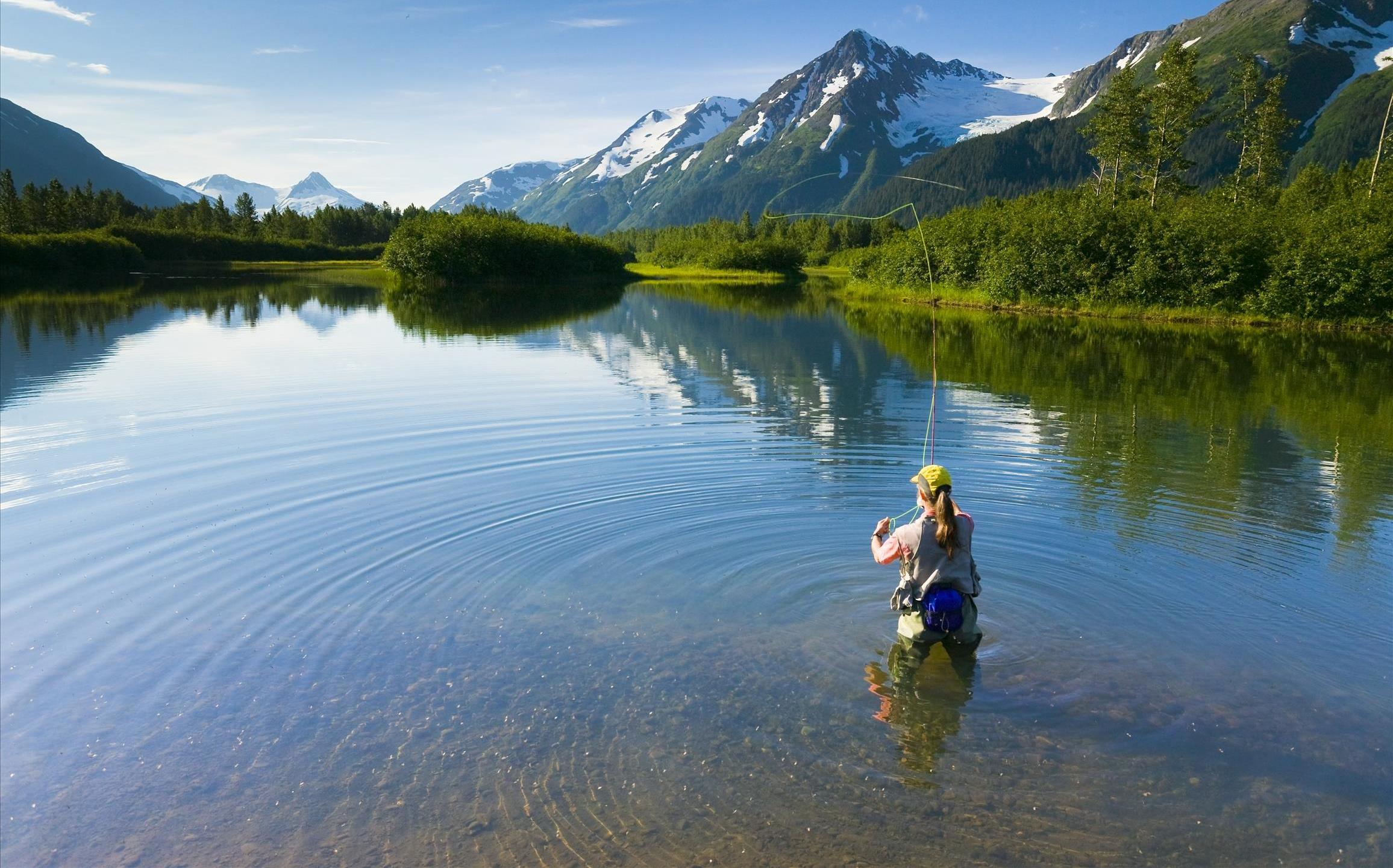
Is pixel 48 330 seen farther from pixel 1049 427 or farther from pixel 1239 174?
pixel 1239 174

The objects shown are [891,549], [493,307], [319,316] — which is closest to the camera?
[891,549]

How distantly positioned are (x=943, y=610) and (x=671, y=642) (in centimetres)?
325

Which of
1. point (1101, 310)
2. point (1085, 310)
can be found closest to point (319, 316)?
point (1085, 310)

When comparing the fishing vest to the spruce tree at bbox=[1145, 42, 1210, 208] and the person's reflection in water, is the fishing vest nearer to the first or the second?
the person's reflection in water

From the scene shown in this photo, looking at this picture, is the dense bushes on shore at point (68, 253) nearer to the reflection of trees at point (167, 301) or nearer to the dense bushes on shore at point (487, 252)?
the reflection of trees at point (167, 301)

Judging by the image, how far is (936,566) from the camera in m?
9.70

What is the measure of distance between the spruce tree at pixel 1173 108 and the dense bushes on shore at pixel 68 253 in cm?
12545

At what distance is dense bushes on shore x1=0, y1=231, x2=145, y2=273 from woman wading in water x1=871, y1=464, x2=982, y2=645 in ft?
421

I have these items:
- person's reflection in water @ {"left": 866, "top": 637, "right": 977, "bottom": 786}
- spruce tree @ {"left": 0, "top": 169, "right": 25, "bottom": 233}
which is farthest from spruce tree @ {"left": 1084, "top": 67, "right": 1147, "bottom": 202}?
spruce tree @ {"left": 0, "top": 169, "right": 25, "bottom": 233}

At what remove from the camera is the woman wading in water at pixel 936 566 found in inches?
377

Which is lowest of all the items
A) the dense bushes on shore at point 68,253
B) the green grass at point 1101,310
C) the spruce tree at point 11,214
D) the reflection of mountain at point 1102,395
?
the reflection of mountain at point 1102,395

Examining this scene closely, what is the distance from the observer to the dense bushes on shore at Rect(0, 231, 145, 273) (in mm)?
107250

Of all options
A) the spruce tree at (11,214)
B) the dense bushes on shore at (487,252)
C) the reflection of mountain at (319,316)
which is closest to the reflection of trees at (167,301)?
the reflection of mountain at (319,316)

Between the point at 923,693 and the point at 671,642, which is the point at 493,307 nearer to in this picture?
the point at 671,642
